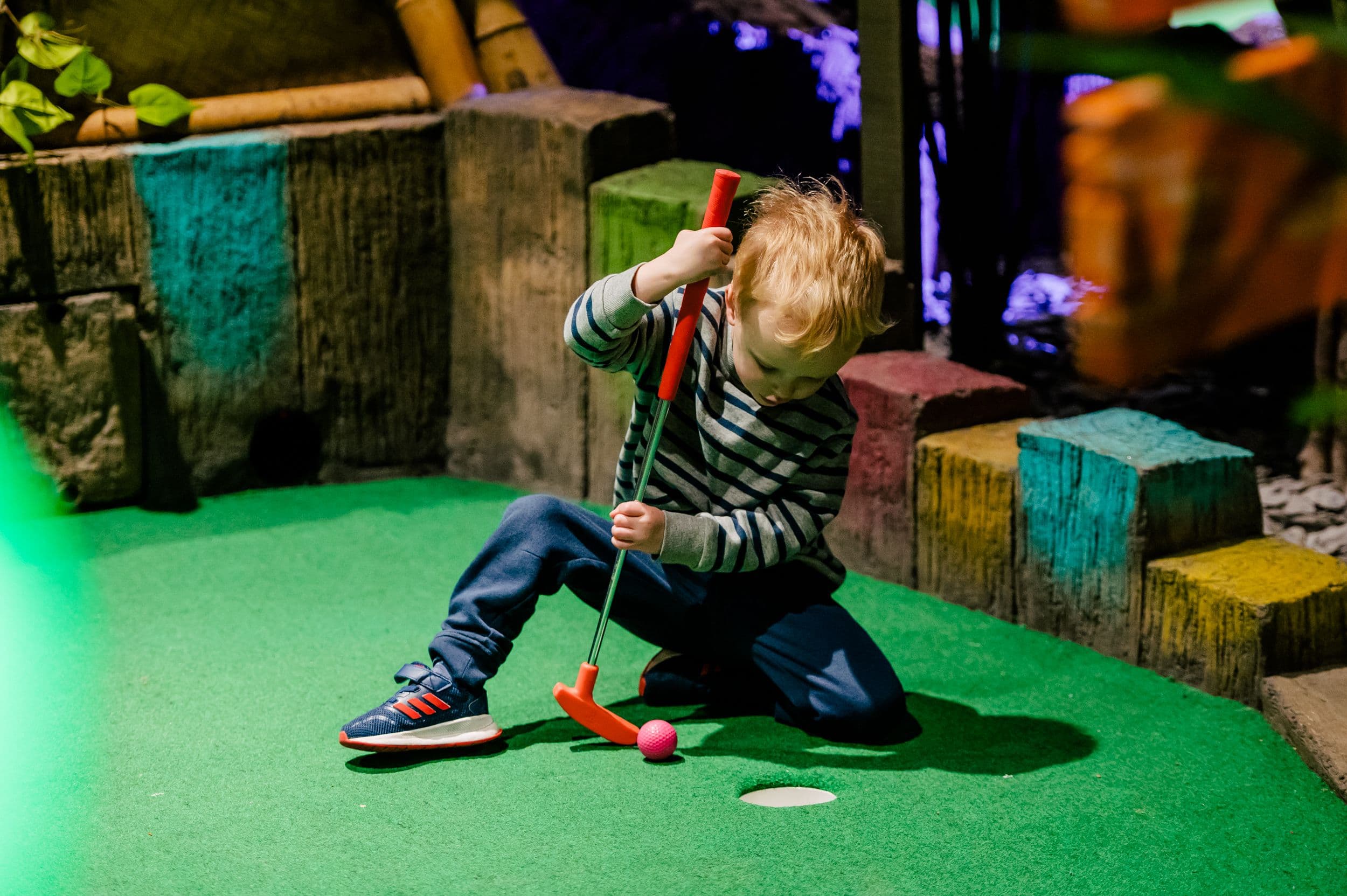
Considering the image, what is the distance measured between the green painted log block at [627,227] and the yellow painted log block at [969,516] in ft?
2.43

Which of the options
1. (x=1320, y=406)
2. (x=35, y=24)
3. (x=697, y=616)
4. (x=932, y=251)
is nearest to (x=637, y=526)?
(x=697, y=616)

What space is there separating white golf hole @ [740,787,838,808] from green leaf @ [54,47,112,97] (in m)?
2.43

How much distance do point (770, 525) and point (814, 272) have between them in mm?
421

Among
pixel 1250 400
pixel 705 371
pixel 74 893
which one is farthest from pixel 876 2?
pixel 74 893

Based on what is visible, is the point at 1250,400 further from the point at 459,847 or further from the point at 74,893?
the point at 74,893

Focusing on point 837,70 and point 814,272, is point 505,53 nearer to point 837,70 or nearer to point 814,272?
point 837,70

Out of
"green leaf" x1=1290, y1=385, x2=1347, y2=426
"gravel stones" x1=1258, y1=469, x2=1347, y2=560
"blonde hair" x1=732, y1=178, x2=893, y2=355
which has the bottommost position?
"gravel stones" x1=1258, y1=469, x2=1347, y2=560

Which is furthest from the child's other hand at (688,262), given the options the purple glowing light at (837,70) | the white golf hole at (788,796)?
the purple glowing light at (837,70)

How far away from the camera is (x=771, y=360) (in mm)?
2244

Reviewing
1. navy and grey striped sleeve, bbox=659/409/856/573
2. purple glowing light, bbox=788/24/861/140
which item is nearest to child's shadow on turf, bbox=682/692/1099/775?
navy and grey striped sleeve, bbox=659/409/856/573

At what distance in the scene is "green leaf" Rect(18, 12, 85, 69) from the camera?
3.41 metres

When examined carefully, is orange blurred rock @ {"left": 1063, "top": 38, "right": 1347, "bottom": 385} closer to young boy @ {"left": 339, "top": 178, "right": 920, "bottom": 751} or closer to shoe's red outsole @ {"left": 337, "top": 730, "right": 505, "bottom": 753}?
young boy @ {"left": 339, "top": 178, "right": 920, "bottom": 751}

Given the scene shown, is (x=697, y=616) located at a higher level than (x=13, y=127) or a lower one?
lower

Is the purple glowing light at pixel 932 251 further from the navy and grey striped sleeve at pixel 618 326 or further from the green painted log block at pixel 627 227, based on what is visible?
the navy and grey striped sleeve at pixel 618 326
